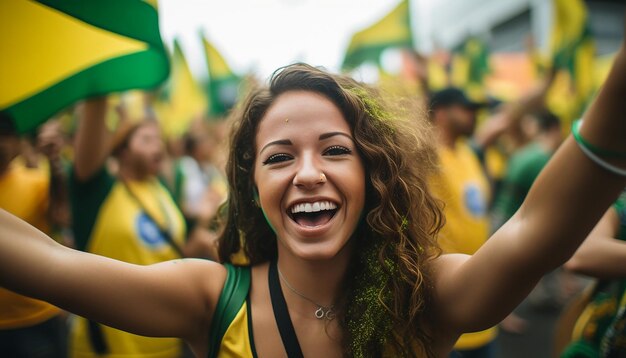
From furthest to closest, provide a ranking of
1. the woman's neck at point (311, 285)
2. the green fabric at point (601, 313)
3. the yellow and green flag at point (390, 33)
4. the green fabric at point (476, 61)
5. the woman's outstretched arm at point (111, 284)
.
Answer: the green fabric at point (476, 61), the yellow and green flag at point (390, 33), the green fabric at point (601, 313), the woman's neck at point (311, 285), the woman's outstretched arm at point (111, 284)

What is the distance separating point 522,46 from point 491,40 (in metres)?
3.02

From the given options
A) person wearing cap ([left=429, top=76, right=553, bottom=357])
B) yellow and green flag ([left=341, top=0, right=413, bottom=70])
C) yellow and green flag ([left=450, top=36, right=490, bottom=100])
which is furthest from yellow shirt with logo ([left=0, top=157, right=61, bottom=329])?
yellow and green flag ([left=450, top=36, right=490, bottom=100])

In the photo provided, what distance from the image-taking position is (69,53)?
77.7 inches

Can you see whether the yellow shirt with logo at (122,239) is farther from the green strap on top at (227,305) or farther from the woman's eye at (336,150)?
the woman's eye at (336,150)

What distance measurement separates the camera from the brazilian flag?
1.73 m

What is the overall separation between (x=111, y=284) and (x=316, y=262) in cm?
61

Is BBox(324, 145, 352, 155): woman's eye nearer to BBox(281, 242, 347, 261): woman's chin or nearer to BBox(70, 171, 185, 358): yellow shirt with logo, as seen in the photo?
BBox(281, 242, 347, 261): woman's chin

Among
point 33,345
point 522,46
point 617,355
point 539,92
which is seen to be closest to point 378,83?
point 617,355

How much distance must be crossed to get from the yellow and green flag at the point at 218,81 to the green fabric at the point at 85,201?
534 cm

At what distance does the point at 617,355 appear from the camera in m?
1.81

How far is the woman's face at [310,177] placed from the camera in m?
1.41

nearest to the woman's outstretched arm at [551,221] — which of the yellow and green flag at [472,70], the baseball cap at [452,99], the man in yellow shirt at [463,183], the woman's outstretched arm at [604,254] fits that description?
the woman's outstretched arm at [604,254]

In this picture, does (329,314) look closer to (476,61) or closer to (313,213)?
(313,213)

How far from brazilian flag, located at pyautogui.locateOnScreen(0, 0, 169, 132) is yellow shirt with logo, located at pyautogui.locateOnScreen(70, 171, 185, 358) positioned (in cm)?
86
